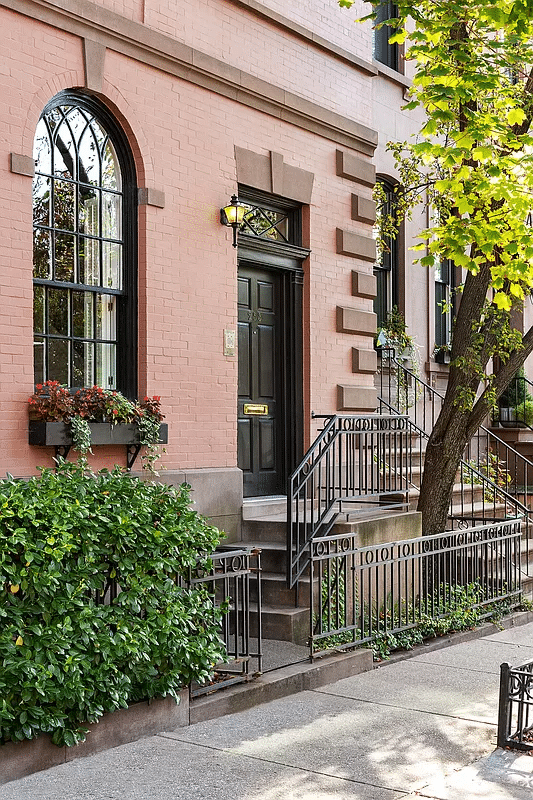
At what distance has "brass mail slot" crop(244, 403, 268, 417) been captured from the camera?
35.6ft

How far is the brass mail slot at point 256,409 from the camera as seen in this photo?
35.6 ft

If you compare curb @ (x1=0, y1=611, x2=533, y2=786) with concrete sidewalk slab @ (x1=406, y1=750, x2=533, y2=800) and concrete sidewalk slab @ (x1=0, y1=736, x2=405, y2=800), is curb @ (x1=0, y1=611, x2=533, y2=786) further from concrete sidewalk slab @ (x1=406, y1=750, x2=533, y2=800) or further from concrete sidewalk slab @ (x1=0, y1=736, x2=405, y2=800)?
concrete sidewalk slab @ (x1=406, y1=750, x2=533, y2=800)

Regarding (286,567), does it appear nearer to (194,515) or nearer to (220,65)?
(194,515)

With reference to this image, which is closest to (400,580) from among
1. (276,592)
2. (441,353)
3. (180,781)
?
(276,592)

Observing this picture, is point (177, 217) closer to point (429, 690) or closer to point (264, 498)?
point (264, 498)

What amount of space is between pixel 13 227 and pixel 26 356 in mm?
1019

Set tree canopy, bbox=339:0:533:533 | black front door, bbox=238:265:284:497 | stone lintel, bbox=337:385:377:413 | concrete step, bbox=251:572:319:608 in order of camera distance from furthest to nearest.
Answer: stone lintel, bbox=337:385:377:413 → black front door, bbox=238:265:284:497 → tree canopy, bbox=339:0:533:533 → concrete step, bbox=251:572:319:608

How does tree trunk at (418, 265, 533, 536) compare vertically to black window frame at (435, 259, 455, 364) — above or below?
below

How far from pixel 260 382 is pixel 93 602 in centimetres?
508

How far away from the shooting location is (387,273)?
15211 mm

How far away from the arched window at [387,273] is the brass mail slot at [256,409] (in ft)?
14.2

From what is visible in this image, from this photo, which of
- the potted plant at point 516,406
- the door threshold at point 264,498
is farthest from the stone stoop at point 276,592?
the potted plant at point 516,406

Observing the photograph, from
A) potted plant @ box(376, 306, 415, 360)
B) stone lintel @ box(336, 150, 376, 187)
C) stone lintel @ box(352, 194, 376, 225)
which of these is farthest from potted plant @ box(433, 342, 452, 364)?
stone lintel @ box(336, 150, 376, 187)

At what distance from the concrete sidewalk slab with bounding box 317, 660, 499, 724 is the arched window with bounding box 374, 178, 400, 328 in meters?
7.22
